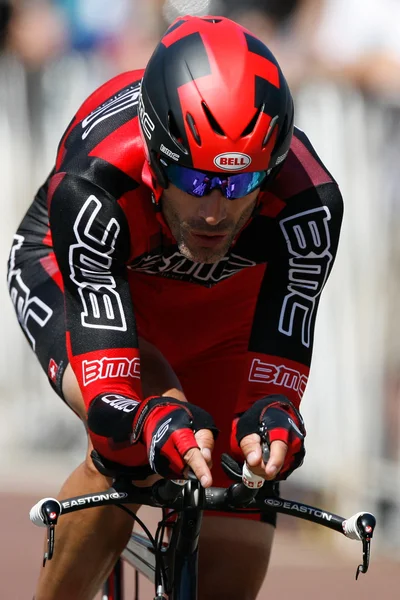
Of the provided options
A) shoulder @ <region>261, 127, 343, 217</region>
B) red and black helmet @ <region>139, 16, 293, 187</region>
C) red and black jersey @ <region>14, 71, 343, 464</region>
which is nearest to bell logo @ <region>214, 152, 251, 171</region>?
red and black helmet @ <region>139, 16, 293, 187</region>

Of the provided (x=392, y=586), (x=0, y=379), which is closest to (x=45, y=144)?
(x=0, y=379)

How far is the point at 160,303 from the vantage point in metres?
4.70

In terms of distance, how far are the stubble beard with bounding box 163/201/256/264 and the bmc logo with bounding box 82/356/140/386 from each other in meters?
0.41

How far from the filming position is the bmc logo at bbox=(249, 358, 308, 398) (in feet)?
13.3

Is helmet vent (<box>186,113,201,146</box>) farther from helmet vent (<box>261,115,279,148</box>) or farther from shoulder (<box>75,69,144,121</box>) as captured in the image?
shoulder (<box>75,69,144,121</box>)

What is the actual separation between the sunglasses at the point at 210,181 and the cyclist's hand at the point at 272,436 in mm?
656

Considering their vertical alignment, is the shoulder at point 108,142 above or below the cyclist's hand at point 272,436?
above

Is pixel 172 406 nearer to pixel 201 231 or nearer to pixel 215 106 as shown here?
pixel 201 231

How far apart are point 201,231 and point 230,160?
0.25m

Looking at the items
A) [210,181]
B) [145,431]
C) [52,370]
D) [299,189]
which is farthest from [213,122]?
[52,370]

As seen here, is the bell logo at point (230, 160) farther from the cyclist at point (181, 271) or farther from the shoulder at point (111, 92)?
the shoulder at point (111, 92)

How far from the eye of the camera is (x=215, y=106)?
3691 millimetres

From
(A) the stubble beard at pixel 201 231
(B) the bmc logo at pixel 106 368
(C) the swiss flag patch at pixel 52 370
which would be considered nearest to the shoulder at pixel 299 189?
(A) the stubble beard at pixel 201 231

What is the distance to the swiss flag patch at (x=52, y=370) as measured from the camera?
4473mm
